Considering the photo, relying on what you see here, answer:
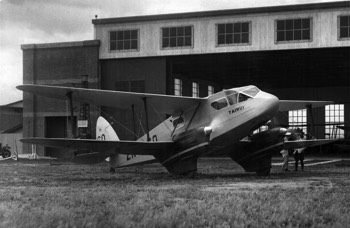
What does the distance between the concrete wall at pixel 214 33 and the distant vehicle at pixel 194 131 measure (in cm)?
2078

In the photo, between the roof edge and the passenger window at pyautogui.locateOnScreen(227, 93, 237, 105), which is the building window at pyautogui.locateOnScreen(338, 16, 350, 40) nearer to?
the roof edge

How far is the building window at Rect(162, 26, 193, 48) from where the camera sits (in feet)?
146

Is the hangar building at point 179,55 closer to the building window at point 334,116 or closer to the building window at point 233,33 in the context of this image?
the building window at point 233,33

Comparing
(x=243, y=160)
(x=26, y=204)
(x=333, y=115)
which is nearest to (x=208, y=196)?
(x=26, y=204)

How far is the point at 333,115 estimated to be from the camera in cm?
6825

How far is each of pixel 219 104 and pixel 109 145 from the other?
14.5ft

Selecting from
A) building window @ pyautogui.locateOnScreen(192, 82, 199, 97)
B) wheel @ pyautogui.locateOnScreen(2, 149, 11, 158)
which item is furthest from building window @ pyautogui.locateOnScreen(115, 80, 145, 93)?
wheel @ pyautogui.locateOnScreen(2, 149, 11, 158)

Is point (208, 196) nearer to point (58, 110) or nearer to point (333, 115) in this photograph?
point (58, 110)

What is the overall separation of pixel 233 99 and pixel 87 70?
99.1ft

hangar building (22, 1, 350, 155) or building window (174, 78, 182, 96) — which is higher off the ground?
hangar building (22, 1, 350, 155)

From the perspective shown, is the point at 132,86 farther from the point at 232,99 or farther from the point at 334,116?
the point at 334,116

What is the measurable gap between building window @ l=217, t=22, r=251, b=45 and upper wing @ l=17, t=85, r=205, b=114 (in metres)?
21.9

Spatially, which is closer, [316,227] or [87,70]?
[316,227]

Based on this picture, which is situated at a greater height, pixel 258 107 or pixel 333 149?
pixel 258 107
